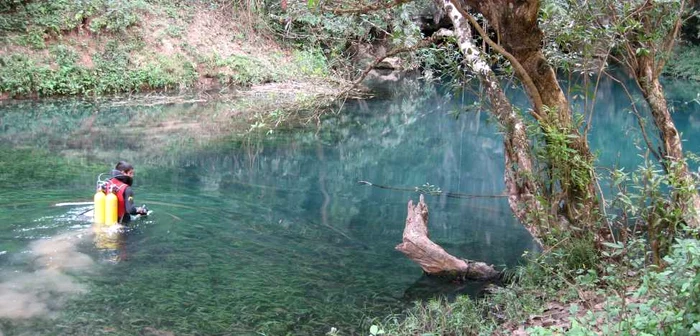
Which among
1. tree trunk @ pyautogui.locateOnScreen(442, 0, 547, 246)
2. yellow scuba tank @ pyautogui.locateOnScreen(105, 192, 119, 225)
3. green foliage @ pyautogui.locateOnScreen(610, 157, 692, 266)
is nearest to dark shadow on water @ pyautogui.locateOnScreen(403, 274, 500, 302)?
tree trunk @ pyautogui.locateOnScreen(442, 0, 547, 246)

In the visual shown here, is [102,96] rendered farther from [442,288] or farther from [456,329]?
[456,329]

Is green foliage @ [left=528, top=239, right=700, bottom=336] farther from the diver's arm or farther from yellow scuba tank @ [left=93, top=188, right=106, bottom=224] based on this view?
yellow scuba tank @ [left=93, top=188, right=106, bottom=224]

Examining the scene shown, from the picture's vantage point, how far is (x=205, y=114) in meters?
19.1

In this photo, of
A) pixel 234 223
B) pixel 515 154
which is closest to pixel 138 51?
pixel 234 223

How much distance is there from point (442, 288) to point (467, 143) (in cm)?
967

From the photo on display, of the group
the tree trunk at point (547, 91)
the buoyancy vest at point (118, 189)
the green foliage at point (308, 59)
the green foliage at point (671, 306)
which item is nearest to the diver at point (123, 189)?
the buoyancy vest at point (118, 189)

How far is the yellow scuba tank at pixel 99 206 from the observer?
878 centimetres

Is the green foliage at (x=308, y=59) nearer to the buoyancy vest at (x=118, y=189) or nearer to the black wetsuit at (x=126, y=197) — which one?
the black wetsuit at (x=126, y=197)

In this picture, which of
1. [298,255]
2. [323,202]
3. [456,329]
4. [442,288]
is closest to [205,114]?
[323,202]

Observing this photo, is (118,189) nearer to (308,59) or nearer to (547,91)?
(547,91)

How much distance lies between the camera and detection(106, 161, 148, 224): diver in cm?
888

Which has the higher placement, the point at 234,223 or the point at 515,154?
the point at 515,154

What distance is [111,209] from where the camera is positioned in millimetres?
8836

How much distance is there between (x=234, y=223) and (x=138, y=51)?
48.0ft
